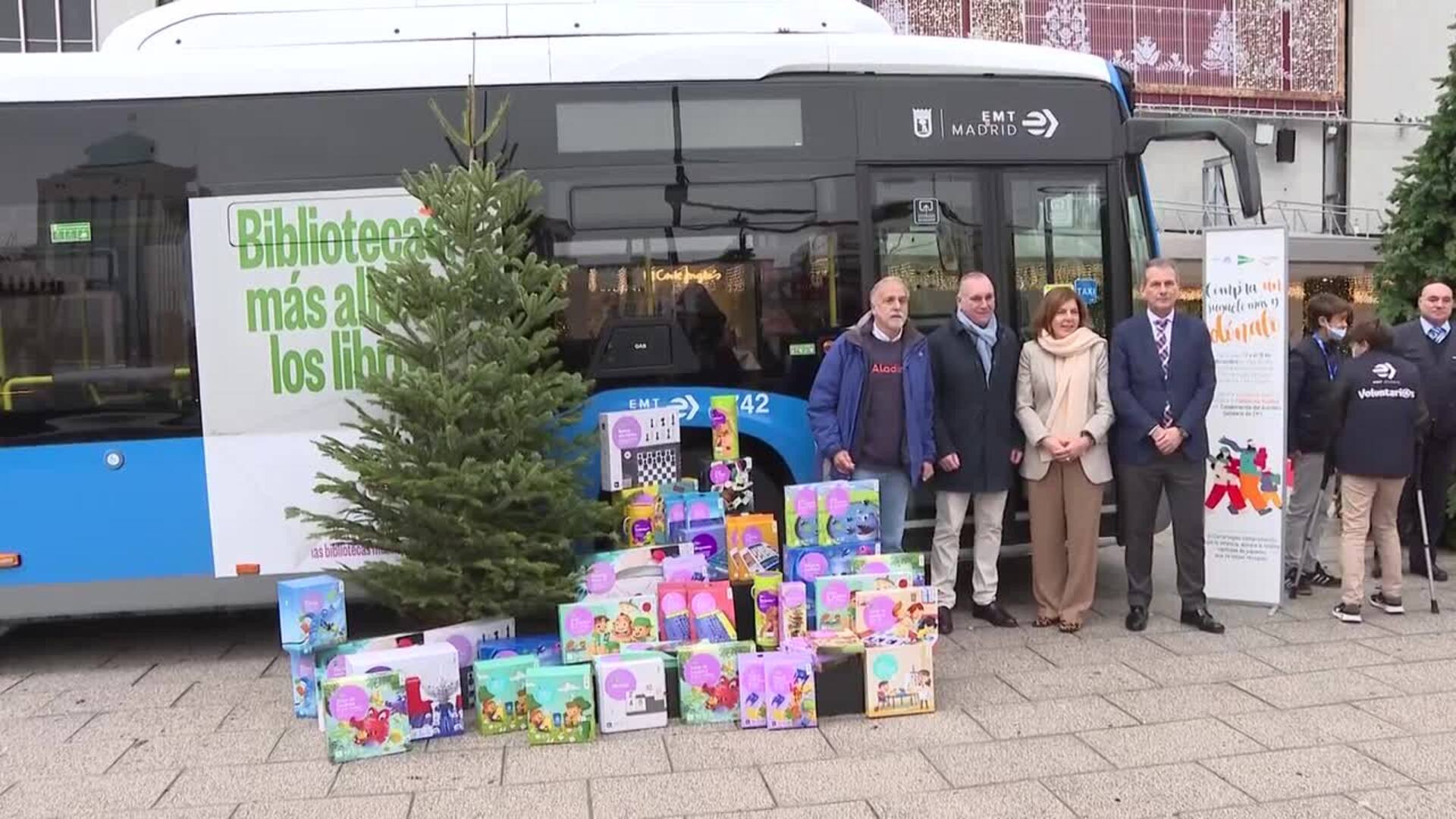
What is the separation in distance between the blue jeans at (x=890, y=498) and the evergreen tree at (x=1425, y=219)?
505cm

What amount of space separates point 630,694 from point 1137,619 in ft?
10.1

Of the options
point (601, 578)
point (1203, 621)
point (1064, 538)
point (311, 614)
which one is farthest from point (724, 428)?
point (1203, 621)

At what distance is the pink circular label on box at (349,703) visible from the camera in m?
4.34

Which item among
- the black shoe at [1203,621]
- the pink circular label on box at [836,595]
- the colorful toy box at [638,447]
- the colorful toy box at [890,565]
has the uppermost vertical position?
the colorful toy box at [638,447]

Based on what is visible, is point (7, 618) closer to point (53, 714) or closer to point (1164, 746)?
point (53, 714)


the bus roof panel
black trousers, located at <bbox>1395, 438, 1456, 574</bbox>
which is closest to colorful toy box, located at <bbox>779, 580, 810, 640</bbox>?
the bus roof panel

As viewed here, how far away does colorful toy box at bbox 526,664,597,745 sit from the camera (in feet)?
14.8

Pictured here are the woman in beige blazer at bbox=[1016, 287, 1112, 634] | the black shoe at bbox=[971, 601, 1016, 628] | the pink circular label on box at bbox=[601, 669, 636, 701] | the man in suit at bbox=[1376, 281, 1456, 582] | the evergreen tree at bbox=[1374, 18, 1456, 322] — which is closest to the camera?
the pink circular label on box at bbox=[601, 669, 636, 701]

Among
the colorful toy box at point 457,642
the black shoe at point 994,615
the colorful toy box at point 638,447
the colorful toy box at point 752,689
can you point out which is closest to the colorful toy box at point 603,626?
the colorful toy box at point 457,642

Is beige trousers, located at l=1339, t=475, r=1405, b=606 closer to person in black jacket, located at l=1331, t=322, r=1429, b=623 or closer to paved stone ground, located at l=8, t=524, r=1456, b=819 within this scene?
person in black jacket, located at l=1331, t=322, r=1429, b=623

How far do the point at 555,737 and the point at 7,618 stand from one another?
333cm

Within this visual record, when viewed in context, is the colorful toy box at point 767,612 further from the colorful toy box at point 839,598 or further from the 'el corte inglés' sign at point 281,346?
the 'el corte inglés' sign at point 281,346

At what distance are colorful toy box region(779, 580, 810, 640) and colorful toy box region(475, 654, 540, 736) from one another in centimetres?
114

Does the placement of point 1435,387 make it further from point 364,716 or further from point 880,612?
point 364,716
